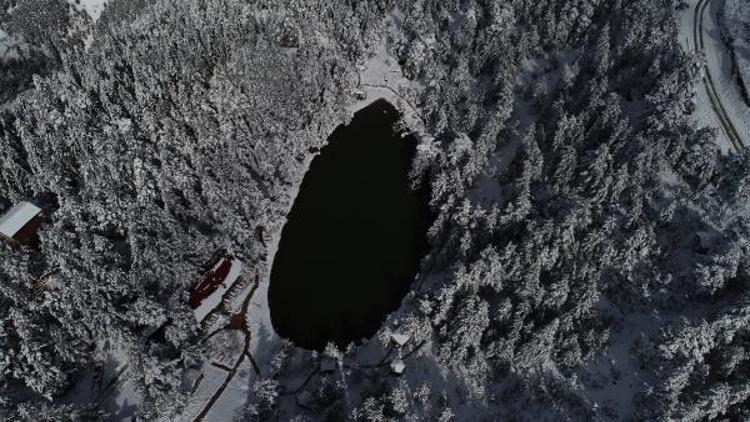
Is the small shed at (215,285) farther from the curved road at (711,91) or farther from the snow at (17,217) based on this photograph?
the curved road at (711,91)

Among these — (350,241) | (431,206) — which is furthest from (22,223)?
(431,206)

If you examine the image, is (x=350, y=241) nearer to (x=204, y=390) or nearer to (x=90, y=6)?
(x=204, y=390)

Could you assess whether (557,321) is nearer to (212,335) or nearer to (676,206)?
(676,206)

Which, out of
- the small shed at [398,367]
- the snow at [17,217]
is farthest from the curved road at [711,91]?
the snow at [17,217]

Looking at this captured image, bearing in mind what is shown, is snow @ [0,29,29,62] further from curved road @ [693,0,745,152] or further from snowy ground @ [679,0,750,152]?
curved road @ [693,0,745,152]

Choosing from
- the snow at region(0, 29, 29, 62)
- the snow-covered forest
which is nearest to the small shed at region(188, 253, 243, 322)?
the snow-covered forest
